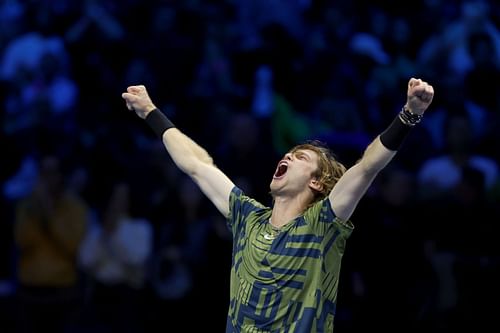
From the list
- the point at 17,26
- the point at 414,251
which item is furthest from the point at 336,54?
the point at 17,26

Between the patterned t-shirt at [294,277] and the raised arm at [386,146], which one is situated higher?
the raised arm at [386,146]

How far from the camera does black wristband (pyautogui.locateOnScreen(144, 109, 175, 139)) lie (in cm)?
564

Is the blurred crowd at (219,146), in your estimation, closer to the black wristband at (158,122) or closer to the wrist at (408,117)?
the black wristband at (158,122)

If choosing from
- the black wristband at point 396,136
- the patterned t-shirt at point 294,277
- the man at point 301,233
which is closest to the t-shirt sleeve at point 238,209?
the man at point 301,233

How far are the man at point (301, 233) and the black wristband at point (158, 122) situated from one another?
572 mm

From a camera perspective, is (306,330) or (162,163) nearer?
(306,330)

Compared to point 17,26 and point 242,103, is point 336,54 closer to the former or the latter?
point 242,103

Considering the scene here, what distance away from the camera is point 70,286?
9297mm

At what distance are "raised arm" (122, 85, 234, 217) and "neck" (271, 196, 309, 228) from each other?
0.31m

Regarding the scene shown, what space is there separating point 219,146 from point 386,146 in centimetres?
558

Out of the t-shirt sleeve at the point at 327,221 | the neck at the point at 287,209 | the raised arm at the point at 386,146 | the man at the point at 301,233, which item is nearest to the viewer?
the raised arm at the point at 386,146

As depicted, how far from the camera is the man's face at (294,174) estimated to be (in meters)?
5.13

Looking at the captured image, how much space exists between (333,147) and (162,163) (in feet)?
7.89

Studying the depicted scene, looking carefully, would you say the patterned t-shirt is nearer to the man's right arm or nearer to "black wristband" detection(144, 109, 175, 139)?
the man's right arm
